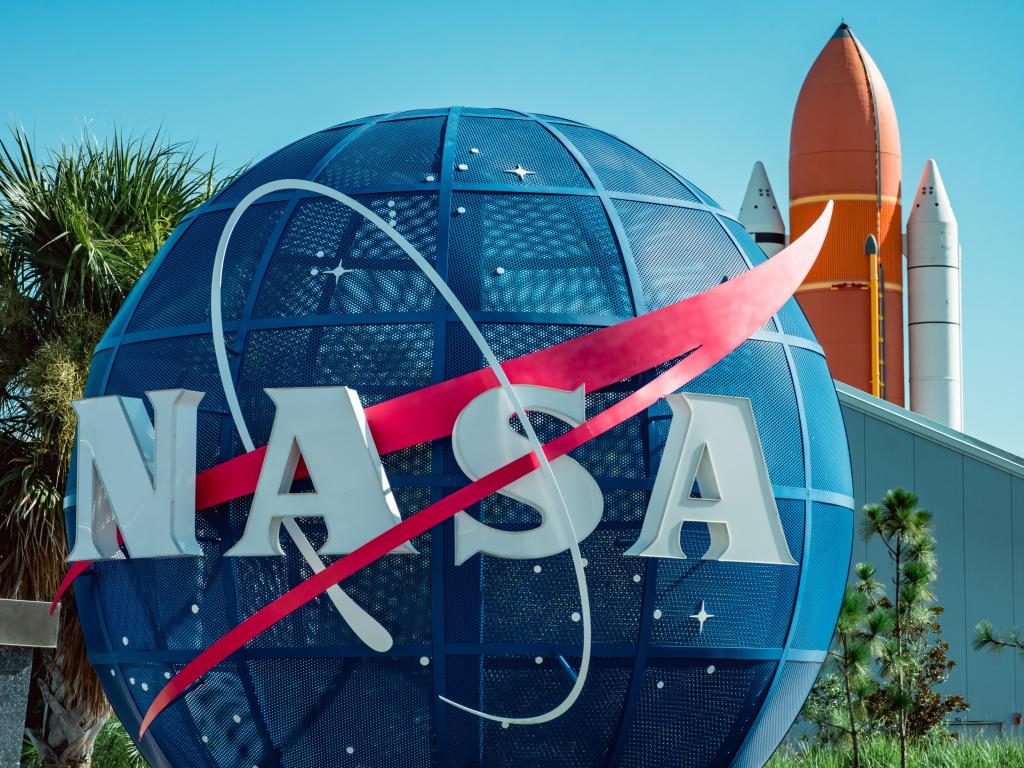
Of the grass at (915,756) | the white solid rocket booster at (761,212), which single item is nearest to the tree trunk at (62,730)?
the grass at (915,756)

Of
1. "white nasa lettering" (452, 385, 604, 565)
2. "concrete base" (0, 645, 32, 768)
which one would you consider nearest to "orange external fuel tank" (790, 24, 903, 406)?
"white nasa lettering" (452, 385, 604, 565)

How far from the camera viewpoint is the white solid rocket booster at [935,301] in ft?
149

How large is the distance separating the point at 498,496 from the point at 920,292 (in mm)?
39444

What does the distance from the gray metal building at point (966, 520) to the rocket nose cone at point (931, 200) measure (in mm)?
19378

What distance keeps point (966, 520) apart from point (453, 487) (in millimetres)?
20781

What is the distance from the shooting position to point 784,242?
4725 cm

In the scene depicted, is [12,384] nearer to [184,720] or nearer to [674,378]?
[184,720]

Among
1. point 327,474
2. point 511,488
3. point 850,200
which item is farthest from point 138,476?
point 850,200

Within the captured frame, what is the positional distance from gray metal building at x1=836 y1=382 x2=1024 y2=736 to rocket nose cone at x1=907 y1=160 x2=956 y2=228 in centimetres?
1938

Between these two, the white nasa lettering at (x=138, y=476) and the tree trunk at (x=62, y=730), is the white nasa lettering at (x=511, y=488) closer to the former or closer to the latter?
the white nasa lettering at (x=138, y=476)

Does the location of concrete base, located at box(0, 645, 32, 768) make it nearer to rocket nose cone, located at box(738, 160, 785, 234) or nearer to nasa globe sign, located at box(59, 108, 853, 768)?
nasa globe sign, located at box(59, 108, 853, 768)

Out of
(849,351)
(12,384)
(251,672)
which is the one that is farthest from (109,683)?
(849,351)

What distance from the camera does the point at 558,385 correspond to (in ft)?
28.2

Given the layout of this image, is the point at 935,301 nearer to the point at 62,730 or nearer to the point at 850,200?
the point at 850,200
